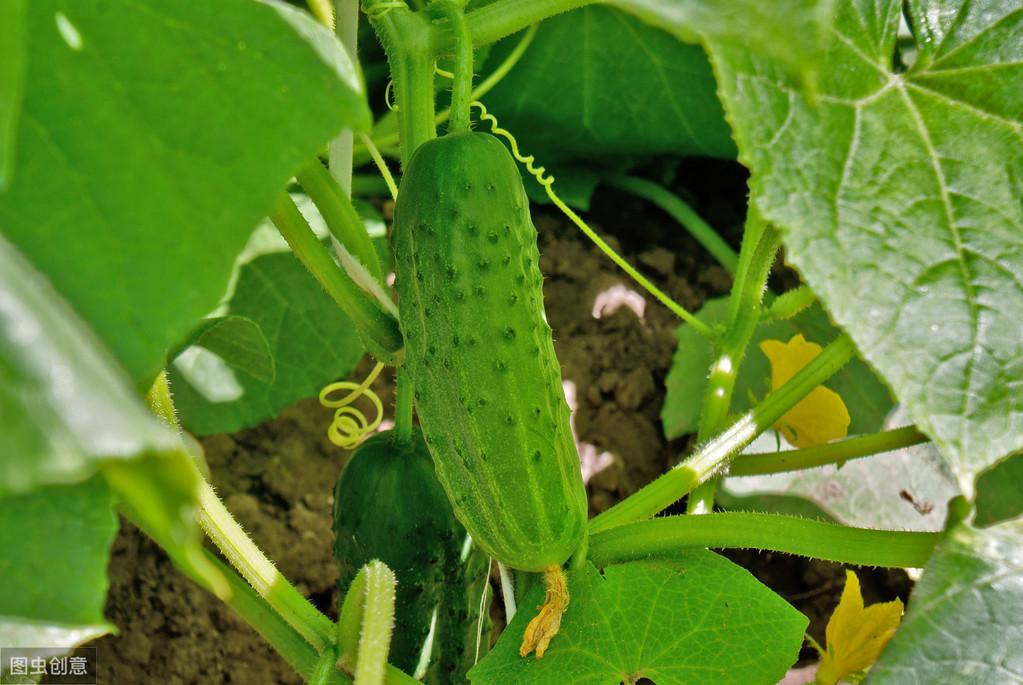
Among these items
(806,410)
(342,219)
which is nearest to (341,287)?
(342,219)

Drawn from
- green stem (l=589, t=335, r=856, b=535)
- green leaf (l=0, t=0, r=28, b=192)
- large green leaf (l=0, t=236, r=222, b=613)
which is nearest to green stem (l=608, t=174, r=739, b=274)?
green stem (l=589, t=335, r=856, b=535)

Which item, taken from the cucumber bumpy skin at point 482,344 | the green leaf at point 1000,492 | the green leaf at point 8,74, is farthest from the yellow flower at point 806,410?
the green leaf at point 8,74

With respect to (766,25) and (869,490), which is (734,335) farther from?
(766,25)

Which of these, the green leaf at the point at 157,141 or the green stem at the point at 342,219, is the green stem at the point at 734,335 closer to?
the green stem at the point at 342,219

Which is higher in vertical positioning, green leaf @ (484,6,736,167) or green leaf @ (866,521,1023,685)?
green leaf @ (484,6,736,167)

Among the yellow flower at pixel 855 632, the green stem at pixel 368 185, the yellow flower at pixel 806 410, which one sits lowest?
the yellow flower at pixel 855 632

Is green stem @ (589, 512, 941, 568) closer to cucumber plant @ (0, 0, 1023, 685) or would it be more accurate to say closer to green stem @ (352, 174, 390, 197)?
cucumber plant @ (0, 0, 1023, 685)

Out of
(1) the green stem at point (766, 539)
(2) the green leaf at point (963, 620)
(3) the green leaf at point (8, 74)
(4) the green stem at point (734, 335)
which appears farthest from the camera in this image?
(4) the green stem at point (734, 335)
